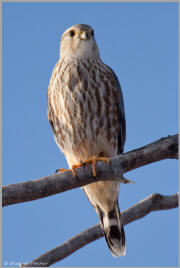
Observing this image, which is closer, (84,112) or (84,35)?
(84,112)

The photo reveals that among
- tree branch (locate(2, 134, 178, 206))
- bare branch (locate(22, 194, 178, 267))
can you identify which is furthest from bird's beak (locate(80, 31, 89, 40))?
bare branch (locate(22, 194, 178, 267))

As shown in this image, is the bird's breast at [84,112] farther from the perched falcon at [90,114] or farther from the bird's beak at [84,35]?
the bird's beak at [84,35]

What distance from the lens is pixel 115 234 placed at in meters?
3.98

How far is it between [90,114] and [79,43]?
1.00m

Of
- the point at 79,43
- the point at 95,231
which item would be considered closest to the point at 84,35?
the point at 79,43

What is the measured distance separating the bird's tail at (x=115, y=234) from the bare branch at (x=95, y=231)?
0.09m

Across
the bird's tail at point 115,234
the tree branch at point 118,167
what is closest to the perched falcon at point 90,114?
the bird's tail at point 115,234

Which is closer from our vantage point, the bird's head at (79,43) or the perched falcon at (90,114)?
the perched falcon at (90,114)

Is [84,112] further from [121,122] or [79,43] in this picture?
[79,43]

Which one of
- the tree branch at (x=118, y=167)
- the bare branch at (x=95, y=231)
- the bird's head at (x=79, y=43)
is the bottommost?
the bare branch at (x=95, y=231)

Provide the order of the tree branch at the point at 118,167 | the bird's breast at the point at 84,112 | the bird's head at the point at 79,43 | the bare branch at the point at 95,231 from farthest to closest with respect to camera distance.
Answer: the bird's head at the point at 79,43
the bird's breast at the point at 84,112
the bare branch at the point at 95,231
the tree branch at the point at 118,167

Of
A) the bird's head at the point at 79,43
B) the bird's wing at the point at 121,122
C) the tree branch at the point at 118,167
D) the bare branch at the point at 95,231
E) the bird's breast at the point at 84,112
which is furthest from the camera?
the bird's head at the point at 79,43

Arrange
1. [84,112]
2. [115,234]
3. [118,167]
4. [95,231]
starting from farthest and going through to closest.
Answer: [115,234]
[95,231]
[84,112]
[118,167]

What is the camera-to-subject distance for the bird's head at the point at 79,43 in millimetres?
4035
